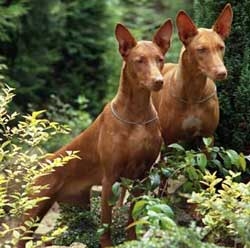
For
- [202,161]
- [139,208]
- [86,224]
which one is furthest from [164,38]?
[86,224]

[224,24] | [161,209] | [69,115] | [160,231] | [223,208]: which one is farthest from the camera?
[69,115]

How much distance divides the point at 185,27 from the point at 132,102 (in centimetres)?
58

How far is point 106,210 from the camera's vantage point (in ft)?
16.0

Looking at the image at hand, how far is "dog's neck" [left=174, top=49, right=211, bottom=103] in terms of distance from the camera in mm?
5012

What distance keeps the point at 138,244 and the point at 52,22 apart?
6.17 metres

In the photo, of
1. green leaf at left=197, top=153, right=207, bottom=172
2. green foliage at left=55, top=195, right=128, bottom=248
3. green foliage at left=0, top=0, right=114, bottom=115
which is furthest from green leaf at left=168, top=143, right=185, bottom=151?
green foliage at left=0, top=0, right=114, bottom=115

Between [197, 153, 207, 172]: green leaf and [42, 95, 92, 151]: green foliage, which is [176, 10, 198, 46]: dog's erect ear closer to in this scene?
[197, 153, 207, 172]: green leaf

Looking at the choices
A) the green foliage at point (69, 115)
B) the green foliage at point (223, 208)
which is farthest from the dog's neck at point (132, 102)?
the green foliage at point (69, 115)

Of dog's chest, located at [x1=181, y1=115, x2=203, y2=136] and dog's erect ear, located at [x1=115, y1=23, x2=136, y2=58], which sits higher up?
dog's erect ear, located at [x1=115, y1=23, x2=136, y2=58]

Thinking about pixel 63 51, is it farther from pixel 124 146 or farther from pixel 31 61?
pixel 124 146

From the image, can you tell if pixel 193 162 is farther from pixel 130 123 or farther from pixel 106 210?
pixel 106 210

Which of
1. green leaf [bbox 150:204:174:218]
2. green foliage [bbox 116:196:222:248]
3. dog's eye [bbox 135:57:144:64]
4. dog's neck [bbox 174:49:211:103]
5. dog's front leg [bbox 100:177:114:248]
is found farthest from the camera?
dog's neck [bbox 174:49:211:103]

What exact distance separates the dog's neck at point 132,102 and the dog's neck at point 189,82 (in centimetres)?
37

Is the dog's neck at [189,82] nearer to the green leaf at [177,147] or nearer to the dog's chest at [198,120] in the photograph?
the dog's chest at [198,120]
